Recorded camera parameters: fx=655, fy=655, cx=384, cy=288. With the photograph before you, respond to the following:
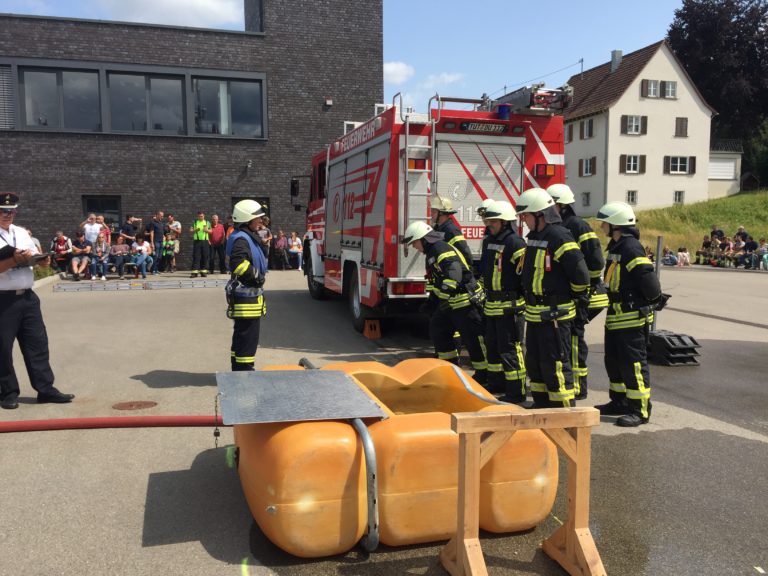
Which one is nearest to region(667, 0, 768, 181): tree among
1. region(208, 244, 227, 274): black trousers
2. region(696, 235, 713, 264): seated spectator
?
region(696, 235, 713, 264): seated spectator

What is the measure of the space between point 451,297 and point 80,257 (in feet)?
47.9

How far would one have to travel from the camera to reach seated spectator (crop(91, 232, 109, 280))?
712 inches

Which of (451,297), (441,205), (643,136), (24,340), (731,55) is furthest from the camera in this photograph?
(731,55)

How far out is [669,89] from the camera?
137ft

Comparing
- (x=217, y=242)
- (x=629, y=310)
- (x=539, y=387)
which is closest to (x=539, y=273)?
(x=629, y=310)

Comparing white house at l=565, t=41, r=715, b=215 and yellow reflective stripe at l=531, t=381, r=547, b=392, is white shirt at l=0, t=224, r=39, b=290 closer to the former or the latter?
yellow reflective stripe at l=531, t=381, r=547, b=392

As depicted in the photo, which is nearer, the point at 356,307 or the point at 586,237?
the point at 586,237

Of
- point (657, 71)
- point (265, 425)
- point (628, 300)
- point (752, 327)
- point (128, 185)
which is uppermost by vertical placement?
point (657, 71)

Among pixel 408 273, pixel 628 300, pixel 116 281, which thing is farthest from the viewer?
pixel 116 281

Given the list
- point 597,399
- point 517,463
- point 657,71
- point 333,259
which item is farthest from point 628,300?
point 657,71

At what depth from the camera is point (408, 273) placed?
8328mm

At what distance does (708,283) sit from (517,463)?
18093mm

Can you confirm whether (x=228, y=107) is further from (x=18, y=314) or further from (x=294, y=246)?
(x=18, y=314)

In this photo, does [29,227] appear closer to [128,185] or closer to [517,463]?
[128,185]
